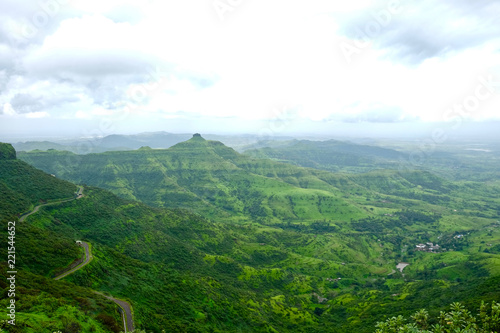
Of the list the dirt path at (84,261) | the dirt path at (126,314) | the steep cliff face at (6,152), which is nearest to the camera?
the dirt path at (126,314)

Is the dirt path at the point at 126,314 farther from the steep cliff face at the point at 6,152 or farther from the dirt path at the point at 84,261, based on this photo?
the steep cliff face at the point at 6,152

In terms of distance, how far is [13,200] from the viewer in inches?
4486

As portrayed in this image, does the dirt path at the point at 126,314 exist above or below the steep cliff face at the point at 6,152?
below

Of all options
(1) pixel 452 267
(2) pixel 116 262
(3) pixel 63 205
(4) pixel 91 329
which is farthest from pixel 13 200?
(1) pixel 452 267

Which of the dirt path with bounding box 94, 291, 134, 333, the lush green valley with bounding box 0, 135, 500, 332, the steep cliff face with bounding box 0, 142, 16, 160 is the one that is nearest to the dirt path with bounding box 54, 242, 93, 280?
the lush green valley with bounding box 0, 135, 500, 332

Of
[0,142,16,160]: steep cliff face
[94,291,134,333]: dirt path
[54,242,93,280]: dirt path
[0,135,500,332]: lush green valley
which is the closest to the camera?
[94,291,134,333]: dirt path

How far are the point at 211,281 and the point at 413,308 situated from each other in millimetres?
89110

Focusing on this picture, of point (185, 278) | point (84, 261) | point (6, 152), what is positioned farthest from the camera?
point (6, 152)

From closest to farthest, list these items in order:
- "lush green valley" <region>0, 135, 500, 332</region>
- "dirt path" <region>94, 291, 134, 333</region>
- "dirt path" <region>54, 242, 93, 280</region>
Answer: "dirt path" <region>94, 291, 134, 333</region>, "dirt path" <region>54, 242, 93, 280</region>, "lush green valley" <region>0, 135, 500, 332</region>

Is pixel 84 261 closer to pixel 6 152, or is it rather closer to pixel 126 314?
pixel 126 314

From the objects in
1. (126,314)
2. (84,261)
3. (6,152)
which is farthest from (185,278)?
(6,152)

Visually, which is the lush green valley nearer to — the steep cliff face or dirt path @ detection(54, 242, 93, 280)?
dirt path @ detection(54, 242, 93, 280)

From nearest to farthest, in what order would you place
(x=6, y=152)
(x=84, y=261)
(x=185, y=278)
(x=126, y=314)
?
1. (x=126, y=314)
2. (x=84, y=261)
3. (x=185, y=278)
4. (x=6, y=152)

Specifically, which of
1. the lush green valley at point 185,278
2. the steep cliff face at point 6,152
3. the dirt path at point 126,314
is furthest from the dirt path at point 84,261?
the steep cliff face at point 6,152
